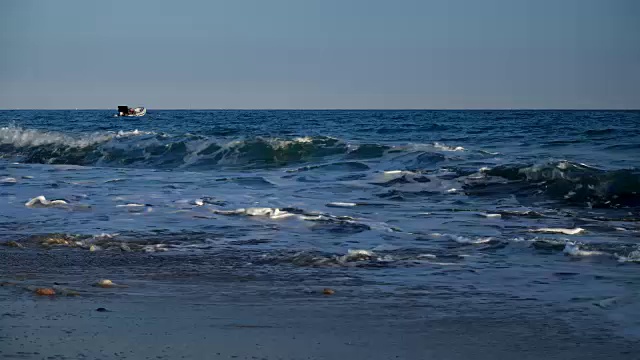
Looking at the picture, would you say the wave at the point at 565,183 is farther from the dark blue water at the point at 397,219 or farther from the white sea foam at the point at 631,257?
the white sea foam at the point at 631,257

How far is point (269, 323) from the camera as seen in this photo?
4344mm

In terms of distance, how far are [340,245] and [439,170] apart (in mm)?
7595

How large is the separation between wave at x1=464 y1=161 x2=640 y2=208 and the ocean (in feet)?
0.11

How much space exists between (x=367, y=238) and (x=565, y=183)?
5347mm

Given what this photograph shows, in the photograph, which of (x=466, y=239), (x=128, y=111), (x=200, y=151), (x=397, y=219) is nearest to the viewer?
(x=466, y=239)

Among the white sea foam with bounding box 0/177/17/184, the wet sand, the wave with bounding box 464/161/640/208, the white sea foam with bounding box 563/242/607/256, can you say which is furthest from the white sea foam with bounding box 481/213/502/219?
the white sea foam with bounding box 0/177/17/184

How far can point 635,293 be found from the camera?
198 inches

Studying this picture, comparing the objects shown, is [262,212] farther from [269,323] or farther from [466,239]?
[269,323]

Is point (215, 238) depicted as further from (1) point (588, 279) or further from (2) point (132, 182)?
(2) point (132, 182)

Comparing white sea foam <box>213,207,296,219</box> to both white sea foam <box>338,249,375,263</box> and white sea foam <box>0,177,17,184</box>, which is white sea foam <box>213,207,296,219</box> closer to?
white sea foam <box>338,249,375,263</box>

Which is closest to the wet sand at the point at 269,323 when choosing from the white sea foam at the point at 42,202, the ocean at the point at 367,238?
the ocean at the point at 367,238

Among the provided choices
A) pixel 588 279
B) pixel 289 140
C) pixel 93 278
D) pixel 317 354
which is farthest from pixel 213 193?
pixel 289 140

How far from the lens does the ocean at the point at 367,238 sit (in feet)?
16.3

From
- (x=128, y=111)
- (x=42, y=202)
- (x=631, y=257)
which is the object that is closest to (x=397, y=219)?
(x=631, y=257)
